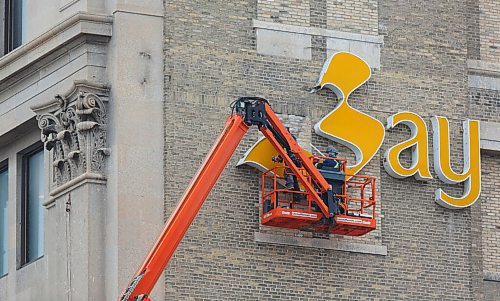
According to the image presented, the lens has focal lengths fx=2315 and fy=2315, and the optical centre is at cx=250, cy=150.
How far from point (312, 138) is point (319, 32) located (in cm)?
238

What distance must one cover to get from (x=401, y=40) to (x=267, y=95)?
3.62 metres

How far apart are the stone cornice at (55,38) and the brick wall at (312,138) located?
1423mm

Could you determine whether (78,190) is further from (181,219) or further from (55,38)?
(55,38)

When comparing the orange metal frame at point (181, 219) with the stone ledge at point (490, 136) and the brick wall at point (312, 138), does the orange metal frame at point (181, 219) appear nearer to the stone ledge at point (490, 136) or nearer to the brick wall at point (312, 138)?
the brick wall at point (312, 138)

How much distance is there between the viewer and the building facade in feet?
154

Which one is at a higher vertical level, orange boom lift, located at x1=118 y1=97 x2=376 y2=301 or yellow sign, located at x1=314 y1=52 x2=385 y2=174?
yellow sign, located at x1=314 y1=52 x2=385 y2=174

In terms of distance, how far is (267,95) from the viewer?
159 ft

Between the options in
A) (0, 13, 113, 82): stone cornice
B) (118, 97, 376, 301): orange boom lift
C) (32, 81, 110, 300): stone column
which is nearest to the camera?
(118, 97, 376, 301): orange boom lift

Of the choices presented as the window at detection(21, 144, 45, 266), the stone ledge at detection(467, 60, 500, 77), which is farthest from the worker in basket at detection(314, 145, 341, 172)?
the window at detection(21, 144, 45, 266)

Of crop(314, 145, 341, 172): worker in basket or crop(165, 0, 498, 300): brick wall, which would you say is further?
crop(314, 145, 341, 172): worker in basket

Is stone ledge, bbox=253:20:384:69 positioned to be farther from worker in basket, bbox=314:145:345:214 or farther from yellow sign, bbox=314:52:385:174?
worker in basket, bbox=314:145:345:214

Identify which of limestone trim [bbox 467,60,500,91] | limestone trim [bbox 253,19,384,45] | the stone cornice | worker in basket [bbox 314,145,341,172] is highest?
limestone trim [bbox 253,19,384,45]

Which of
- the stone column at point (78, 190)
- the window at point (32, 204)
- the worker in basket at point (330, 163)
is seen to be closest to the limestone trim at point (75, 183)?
the stone column at point (78, 190)

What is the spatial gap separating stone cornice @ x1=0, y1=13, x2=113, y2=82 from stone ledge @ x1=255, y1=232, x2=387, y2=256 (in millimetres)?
5299
